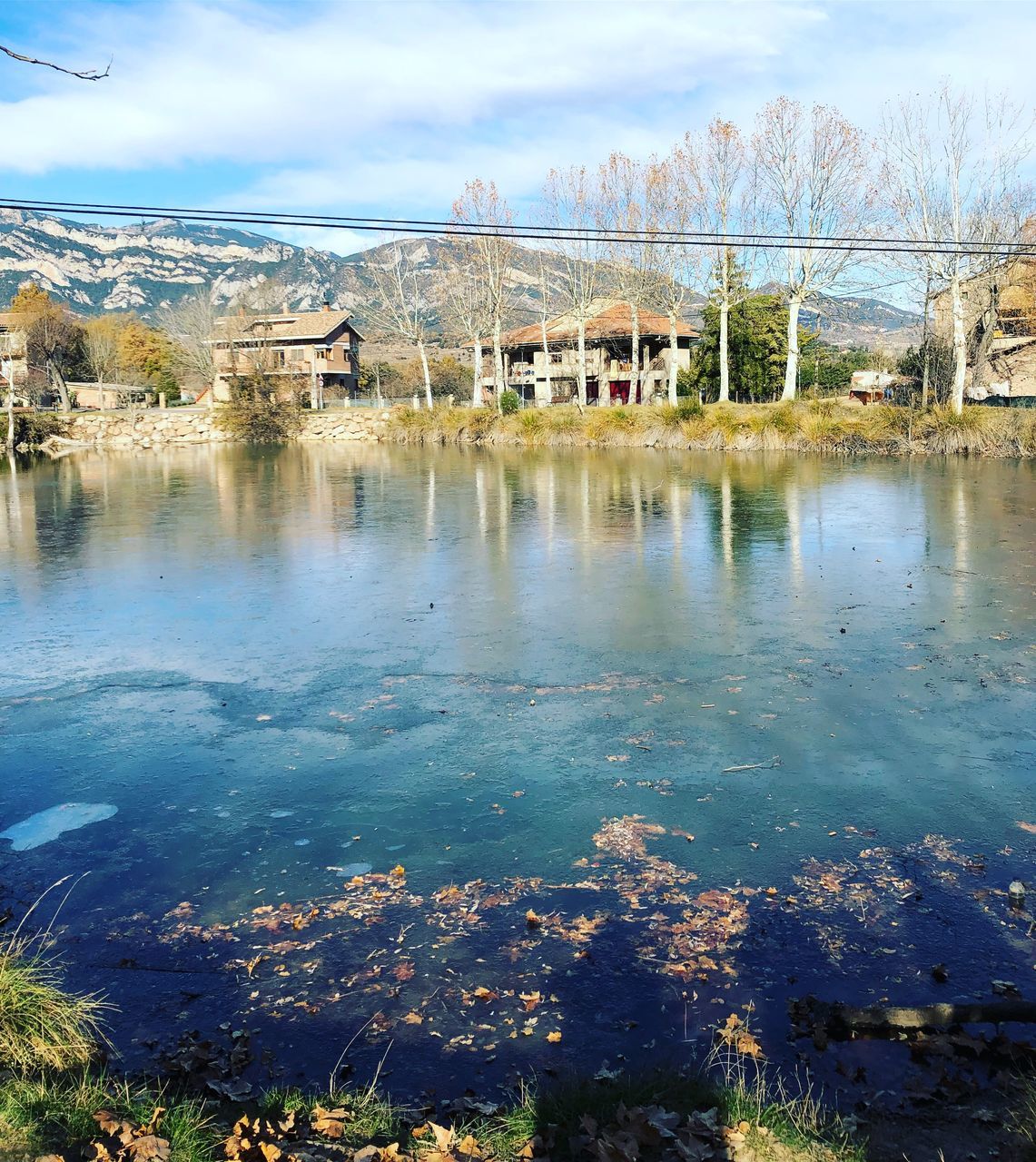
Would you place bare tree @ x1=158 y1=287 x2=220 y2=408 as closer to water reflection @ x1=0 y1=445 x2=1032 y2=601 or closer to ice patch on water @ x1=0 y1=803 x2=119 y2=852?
water reflection @ x1=0 y1=445 x2=1032 y2=601

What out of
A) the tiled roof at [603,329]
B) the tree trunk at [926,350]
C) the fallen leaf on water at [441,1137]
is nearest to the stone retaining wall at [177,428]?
the tiled roof at [603,329]

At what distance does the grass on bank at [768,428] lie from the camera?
35.6 meters

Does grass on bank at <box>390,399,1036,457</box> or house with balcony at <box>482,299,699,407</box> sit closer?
grass on bank at <box>390,399,1036,457</box>

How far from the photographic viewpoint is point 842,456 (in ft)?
123

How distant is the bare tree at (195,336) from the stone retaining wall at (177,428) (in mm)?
12426

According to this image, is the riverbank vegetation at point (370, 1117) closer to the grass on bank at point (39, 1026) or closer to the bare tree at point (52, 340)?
the grass on bank at point (39, 1026)

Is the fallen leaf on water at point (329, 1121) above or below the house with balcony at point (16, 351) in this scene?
below

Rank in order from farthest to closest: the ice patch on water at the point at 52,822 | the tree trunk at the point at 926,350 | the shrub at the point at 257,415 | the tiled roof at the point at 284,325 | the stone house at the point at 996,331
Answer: the tiled roof at the point at 284,325, the shrub at the point at 257,415, the stone house at the point at 996,331, the tree trunk at the point at 926,350, the ice patch on water at the point at 52,822

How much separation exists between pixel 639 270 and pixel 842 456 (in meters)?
22.4

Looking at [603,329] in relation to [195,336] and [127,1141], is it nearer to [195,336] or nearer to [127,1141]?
[195,336]

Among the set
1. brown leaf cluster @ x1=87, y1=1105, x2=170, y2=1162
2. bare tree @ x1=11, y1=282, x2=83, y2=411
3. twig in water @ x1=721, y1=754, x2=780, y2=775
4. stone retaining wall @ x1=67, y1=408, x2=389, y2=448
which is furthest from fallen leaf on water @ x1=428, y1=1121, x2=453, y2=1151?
bare tree @ x1=11, y1=282, x2=83, y2=411

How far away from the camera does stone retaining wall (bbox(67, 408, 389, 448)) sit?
202 ft

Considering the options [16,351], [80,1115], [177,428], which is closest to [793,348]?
[177,428]

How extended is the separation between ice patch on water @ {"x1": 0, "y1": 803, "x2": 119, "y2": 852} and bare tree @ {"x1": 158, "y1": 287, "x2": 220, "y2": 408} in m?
72.8
